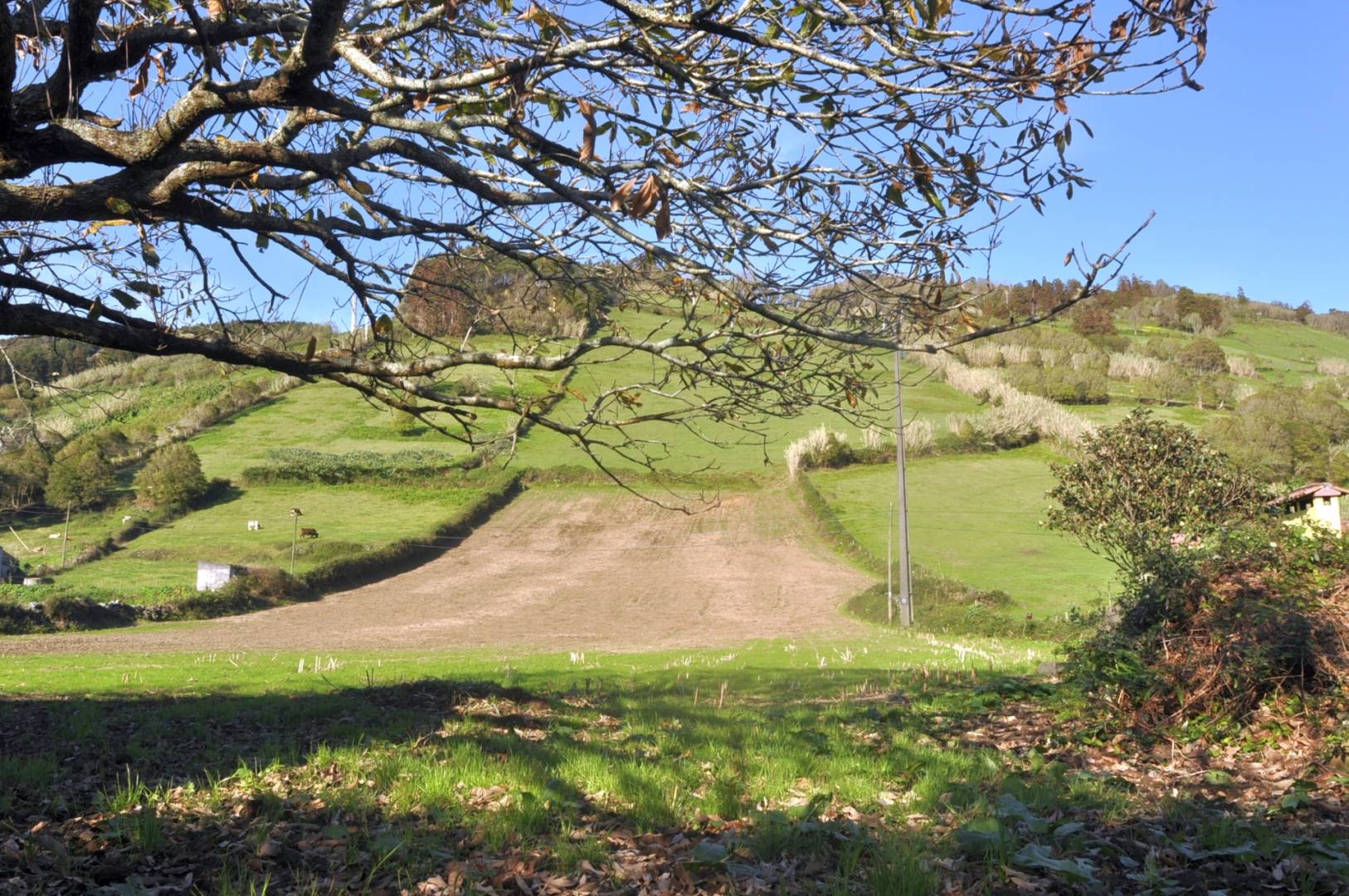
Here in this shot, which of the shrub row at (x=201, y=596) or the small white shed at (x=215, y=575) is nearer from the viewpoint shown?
the shrub row at (x=201, y=596)

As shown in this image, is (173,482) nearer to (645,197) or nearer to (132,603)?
(132,603)

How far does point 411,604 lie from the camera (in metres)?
36.0

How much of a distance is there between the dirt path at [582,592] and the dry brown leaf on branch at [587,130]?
22.0 metres

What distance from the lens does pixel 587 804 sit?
17.1 ft

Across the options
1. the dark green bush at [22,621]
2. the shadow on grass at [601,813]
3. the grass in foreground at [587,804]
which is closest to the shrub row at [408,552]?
the dark green bush at [22,621]

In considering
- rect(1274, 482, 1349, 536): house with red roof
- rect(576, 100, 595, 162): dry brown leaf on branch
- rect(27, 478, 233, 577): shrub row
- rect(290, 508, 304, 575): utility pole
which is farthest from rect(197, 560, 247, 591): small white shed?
rect(576, 100, 595, 162): dry brown leaf on branch

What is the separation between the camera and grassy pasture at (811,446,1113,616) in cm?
3397

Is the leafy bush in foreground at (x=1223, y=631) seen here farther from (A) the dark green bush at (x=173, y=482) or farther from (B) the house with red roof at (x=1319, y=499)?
(A) the dark green bush at (x=173, y=482)

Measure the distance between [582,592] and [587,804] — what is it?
33.9 m

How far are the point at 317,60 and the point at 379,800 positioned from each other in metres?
4.17

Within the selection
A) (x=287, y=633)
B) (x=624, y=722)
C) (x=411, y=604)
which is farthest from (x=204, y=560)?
(x=624, y=722)

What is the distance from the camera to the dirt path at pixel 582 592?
27.4 m

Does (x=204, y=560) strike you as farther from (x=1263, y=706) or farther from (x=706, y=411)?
(x=1263, y=706)

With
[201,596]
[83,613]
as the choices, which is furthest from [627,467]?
[83,613]
